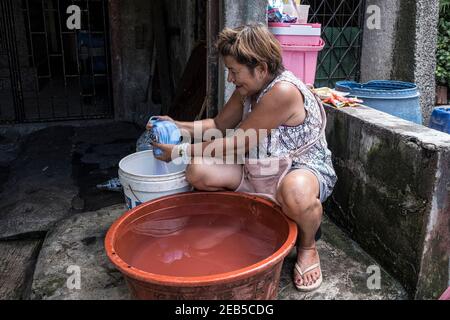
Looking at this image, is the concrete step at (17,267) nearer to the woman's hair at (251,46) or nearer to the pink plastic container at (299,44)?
the woman's hair at (251,46)

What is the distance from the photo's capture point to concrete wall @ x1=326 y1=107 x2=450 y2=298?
85.0 inches

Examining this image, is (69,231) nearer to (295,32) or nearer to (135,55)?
(295,32)

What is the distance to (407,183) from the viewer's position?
7.52 ft

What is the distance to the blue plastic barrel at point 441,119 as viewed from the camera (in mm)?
3297

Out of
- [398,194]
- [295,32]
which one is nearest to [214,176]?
[398,194]

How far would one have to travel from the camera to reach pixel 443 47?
5293mm

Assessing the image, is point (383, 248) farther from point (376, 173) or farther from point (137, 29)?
point (137, 29)

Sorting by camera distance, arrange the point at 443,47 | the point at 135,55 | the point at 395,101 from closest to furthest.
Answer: the point at 395,101
the point at 443,47
the point at 135,55

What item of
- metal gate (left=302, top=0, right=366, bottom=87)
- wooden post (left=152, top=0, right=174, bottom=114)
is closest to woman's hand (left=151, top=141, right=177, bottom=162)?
metal gate (left=302, top=0, right=366, bottom=87)

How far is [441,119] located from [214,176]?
72.7 inches

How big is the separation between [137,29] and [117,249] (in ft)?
14.9

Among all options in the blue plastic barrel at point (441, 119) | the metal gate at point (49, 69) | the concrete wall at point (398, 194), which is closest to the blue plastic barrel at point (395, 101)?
the blue plastic barrel at point (441, 119)

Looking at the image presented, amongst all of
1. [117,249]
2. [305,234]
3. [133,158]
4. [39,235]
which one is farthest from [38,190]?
[305,234]

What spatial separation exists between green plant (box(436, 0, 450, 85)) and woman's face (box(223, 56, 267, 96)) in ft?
11.7
